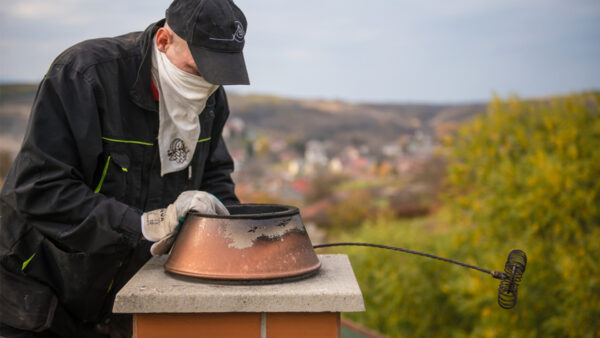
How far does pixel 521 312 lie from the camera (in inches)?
190

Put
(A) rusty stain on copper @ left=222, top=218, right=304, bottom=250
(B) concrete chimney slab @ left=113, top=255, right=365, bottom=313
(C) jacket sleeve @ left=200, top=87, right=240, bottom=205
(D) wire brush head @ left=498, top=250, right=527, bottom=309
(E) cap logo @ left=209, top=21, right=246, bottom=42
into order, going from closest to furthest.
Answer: (B) concrete chimney slab @ left=113, top=255, right=365, bottom=313
(A) rusty stain on copper @ left=222, top=218, right=304, bottom=250
(D) wire brush head @ left=498, top=250, right=527, bottom=309
(E) cap logo @ left=209, top=21, right=246, bottom=42
(C) jacket sleeve @ left=200, top=87, right=240, bottom=205

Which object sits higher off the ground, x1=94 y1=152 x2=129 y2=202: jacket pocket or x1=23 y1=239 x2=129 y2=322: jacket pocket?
x1=94 y1=152 x2=129 y2=202: jacket pocket

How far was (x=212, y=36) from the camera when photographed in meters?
2.39

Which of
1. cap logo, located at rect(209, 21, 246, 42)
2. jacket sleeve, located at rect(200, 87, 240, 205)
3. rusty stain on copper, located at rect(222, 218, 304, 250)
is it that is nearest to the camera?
rusty stain on copper, located at rect(222, 218, 304, 250)

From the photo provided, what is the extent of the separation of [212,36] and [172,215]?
71cm

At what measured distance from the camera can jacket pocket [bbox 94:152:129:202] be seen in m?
2.56

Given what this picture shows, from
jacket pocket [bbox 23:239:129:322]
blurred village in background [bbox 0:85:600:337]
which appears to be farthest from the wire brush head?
blurred village in background [bbox 0:85:600:337]

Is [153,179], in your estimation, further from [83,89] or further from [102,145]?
[83,89]

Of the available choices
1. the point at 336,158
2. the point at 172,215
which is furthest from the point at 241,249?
the point at 336,158

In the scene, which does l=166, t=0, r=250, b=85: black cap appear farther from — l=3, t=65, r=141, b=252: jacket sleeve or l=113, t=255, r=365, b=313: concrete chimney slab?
l=113, t=255, r=365, b=313: concrete chimney slab

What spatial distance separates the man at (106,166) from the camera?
7.63 ft

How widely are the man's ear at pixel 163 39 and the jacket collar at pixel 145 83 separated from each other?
2.0 inches

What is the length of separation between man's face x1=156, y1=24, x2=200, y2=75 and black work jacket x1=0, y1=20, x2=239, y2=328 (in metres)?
0.07

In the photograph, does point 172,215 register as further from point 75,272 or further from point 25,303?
point 25,303
